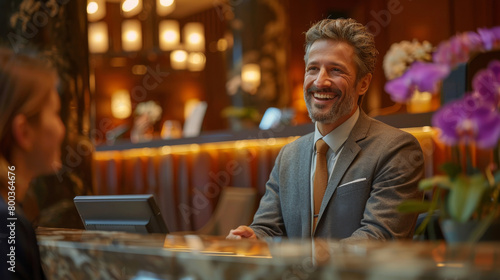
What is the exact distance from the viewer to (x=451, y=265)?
0.87 metres

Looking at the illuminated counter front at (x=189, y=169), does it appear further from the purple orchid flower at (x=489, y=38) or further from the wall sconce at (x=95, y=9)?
the wall sconce at (x=95, y=9)

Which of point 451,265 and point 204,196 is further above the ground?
point 451,265

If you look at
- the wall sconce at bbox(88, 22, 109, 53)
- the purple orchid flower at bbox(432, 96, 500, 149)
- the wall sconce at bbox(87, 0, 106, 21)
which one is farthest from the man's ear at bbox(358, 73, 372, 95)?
the wall sconce at bbox(87, 0, 106, 21)

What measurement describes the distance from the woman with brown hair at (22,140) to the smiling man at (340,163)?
90 centimetres

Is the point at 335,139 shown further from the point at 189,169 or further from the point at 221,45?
the point at 221,45

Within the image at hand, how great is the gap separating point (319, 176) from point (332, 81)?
0.37m

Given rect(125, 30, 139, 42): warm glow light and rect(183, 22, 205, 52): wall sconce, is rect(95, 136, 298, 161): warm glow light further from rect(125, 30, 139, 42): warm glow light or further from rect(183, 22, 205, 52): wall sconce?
rect(183, 22, 205, 52): wall sconce

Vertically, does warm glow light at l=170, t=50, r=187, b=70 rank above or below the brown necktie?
above

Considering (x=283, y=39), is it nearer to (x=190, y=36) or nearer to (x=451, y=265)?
(x=190, y=36)

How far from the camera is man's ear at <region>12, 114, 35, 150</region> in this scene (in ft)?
4.50

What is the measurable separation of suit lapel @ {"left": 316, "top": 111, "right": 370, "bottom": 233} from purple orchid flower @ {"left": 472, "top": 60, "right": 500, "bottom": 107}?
1.27m

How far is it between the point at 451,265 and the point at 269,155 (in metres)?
4.21

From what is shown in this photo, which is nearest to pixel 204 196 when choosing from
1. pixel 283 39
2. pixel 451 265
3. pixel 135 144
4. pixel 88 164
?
pixel 135 144

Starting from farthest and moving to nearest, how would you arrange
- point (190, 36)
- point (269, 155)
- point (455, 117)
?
point (190, 36) < point (269, 155) < point (455, 117)
